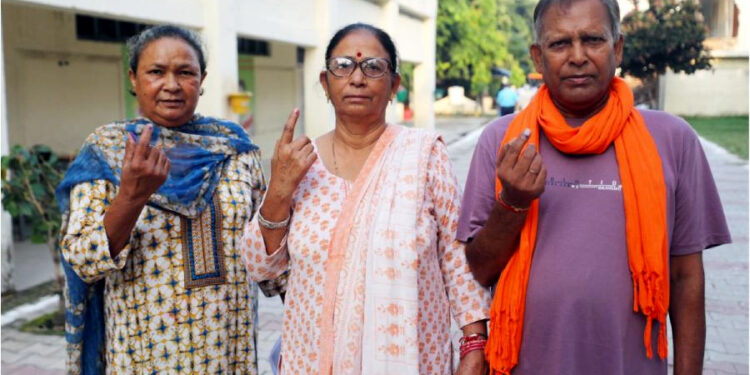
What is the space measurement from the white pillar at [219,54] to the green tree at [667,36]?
17652 mm

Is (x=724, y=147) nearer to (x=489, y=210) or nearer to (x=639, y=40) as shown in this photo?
(x=639, y=40)

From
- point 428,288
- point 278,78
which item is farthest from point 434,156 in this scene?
point 278,78

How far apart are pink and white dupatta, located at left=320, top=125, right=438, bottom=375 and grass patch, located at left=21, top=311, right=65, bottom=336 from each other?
378 cm

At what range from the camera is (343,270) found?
6.29 ft

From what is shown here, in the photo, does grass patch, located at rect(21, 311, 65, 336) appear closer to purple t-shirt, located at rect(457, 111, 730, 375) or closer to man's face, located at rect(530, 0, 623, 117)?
purple t-shirt, located at rect(457, 111, 730, 375)

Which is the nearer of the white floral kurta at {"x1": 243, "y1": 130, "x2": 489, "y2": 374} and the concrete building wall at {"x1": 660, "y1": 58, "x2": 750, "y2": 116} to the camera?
the white floral kurta at {"x1": 243, "y1": 130, "x2": 489, "y2": 374}

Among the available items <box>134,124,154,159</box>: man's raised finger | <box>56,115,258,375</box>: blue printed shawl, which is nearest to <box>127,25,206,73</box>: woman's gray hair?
<box>56,115,258,375</box>: blue printed shawl

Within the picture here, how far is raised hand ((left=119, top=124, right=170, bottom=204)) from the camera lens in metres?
2.00

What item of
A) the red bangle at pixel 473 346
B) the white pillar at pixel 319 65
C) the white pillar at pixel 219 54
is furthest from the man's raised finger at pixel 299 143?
the white pillar at pixel 319 65

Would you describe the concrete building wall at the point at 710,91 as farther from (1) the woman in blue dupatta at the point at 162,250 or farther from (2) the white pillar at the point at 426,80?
(1) the woman in blue dupatta at the point at 162,250

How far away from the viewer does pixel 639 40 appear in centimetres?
2330

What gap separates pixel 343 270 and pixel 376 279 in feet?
0.35

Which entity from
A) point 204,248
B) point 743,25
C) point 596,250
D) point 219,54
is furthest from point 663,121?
point 743,25

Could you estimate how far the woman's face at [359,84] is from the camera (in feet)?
6.63
